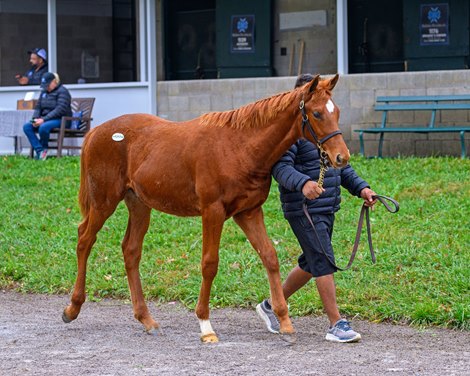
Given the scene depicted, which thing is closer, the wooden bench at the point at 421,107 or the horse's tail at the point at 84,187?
the horse's tail at the point at 84,187

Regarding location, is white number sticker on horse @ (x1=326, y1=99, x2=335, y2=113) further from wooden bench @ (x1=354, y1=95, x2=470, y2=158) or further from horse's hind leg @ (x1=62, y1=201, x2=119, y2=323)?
wooden bench @ (x1=354, y1=95, x2=470, y2=158)

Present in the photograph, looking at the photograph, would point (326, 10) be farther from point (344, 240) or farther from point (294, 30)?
point (344, 240)

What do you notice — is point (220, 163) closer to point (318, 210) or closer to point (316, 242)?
point (318, 210)

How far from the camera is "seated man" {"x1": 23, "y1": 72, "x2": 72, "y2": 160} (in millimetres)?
17938

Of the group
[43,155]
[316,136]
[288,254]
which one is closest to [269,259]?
[316,136]

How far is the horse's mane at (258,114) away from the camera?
7109 millimetres

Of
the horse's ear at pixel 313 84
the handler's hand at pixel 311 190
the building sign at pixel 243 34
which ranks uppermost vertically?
the building sign at pixel 243 34

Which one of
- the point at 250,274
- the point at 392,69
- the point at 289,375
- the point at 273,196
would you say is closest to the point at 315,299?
the point at 250,274

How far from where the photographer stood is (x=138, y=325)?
8117 millimetres

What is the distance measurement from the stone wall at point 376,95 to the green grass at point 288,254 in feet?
7.42

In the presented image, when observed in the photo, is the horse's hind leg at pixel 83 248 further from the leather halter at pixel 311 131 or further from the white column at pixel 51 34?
the white column at pixel 51 34

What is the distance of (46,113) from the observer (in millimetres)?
18188

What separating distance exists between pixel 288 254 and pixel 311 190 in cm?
339

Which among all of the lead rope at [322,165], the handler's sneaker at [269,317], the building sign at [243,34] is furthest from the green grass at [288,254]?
the building sign at [243,34]
